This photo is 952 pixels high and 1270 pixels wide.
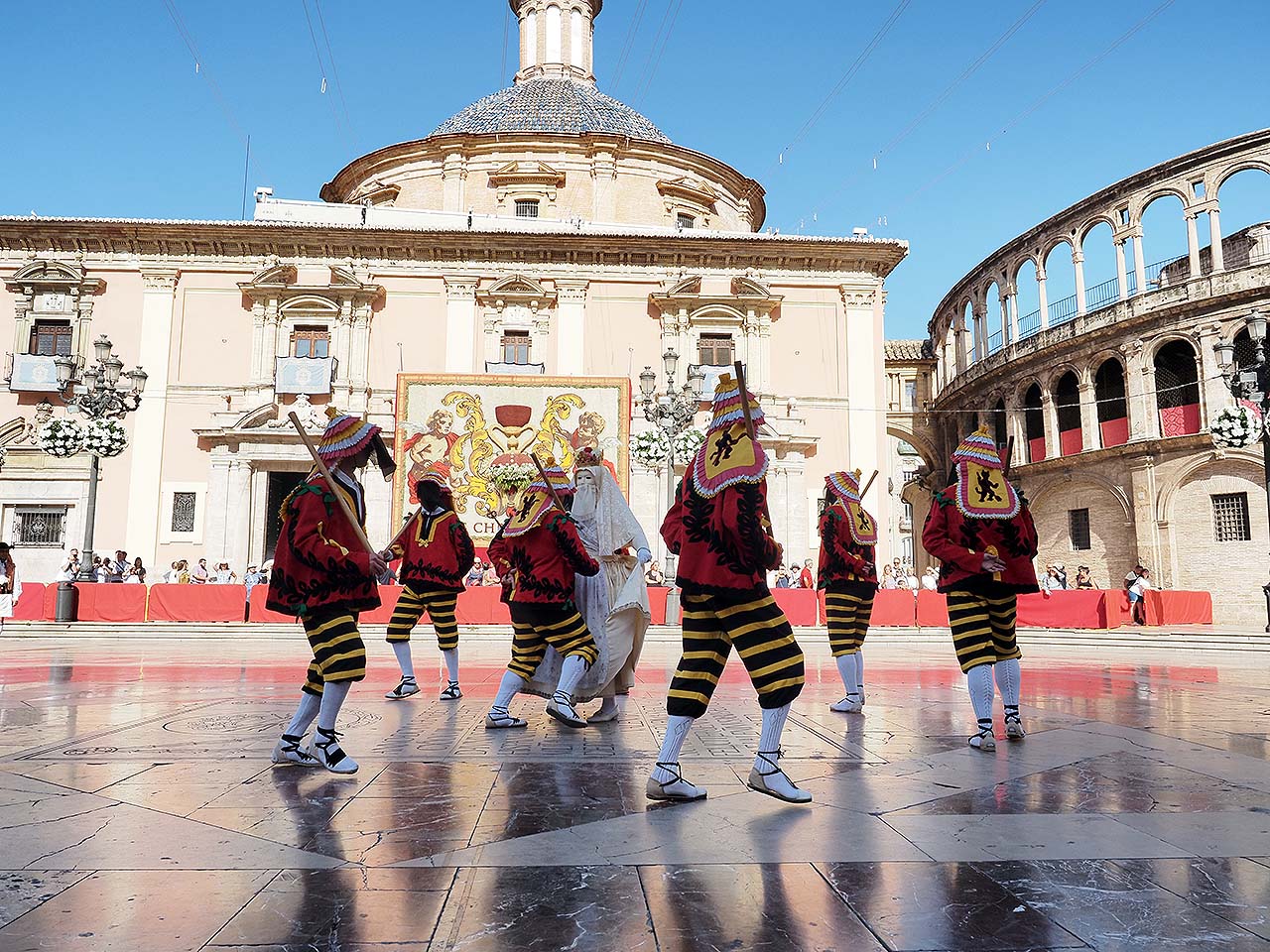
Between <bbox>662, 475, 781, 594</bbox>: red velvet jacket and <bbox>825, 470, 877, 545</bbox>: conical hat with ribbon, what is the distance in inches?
121

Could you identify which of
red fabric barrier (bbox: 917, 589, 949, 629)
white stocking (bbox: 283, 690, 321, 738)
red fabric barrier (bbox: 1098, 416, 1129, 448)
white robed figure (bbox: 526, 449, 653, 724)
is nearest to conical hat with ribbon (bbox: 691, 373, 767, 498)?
white robed figure (bbox: 526, 449, 653, 724)

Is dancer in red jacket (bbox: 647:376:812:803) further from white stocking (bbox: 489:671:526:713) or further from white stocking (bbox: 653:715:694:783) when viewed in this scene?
white stocking (bbox: 489:671:526:713)

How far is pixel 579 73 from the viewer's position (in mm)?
37469

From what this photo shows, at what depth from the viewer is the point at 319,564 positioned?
5.01 meters

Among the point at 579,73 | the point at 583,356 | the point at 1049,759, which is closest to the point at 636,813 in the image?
the point at 1049,759

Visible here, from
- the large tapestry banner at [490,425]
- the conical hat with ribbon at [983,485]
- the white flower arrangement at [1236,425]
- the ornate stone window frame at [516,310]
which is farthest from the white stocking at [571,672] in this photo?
the ornate stone window frame at [516,310]

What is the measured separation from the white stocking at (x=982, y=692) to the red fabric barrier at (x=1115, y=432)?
27.3 m

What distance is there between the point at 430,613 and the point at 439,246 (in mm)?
21231

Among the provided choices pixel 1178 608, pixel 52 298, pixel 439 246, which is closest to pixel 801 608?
pixel 1178 608

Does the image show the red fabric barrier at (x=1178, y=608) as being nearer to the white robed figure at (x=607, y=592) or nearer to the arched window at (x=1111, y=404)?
the arched window at (x=1111, y=404)

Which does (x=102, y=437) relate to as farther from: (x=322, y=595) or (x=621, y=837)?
(x=621, y=837)

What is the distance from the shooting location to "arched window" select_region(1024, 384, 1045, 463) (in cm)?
3338

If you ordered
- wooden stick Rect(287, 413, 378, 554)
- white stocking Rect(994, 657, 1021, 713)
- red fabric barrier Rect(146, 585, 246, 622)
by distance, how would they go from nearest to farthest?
1. wooden stick Rect(287, 413, 378, 554)
2. white stocking Rect(994, 657, 1021, 713)
3. red fabric barrier Rect(146, 585, 246, 622)

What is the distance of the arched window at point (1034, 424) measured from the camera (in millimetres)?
Result: 33375
